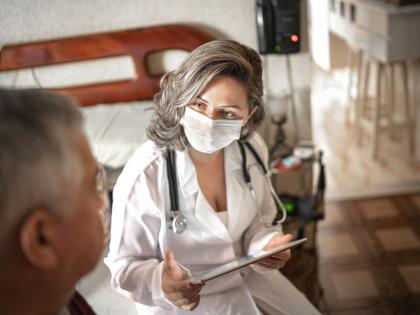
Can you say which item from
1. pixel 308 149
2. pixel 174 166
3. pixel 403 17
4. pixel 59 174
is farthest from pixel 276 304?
pixel 403 17

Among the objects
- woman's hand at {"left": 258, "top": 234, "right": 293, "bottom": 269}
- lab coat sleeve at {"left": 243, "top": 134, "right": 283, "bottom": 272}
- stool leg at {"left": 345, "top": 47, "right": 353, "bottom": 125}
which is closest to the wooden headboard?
lab coat sleeve at {"left": 243, "top": 134, "right": 283, "bottom": 272}

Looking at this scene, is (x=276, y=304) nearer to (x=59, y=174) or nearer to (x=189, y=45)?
(x=59, y=174)

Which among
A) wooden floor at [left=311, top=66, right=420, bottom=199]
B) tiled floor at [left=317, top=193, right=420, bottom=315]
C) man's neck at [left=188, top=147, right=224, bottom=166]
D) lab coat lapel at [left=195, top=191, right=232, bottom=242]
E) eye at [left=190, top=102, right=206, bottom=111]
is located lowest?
tiled floor at [left=317, top=193, right=420, bottom=315]

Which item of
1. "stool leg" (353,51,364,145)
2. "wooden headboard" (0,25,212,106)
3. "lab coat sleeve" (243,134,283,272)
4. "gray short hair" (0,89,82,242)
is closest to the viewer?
"gray short hair" (0,89,82,242)

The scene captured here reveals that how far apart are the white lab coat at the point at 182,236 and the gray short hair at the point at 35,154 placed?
0.49 metres

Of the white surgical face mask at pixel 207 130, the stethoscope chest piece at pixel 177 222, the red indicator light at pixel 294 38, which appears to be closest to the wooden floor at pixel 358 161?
the red indicator light at pixel 294 38

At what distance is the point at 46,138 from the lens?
521 mm

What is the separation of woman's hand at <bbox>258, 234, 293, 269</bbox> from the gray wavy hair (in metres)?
0.32

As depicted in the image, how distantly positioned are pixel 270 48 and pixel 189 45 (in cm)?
38

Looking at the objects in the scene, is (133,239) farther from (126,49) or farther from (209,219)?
(126,49)

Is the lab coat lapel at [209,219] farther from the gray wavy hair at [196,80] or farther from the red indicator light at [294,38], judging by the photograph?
the red indicator light at [294,38]

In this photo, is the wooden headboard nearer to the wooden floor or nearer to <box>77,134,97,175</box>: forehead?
the wooden floor

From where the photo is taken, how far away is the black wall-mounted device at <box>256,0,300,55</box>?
5.35 feet

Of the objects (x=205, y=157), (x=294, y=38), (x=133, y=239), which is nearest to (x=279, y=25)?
(x=294, y=38)
